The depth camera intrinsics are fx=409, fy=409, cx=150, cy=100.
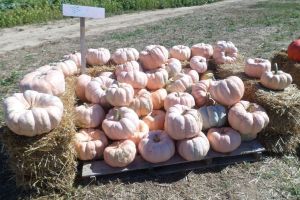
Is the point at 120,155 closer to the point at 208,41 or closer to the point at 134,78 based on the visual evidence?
the point at 134,78

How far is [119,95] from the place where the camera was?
5.00 m

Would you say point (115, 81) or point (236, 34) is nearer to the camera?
point (115, 81)

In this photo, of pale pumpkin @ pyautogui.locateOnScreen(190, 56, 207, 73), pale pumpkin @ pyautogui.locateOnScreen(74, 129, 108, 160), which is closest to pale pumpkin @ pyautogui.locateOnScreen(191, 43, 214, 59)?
pale pumpkin @ pyautogui.locateOnScreen(190, 56, 207, 73)

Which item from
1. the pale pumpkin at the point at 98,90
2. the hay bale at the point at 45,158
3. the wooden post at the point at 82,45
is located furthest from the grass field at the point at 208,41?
the wooden post at the point at 82,45

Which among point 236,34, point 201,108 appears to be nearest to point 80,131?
point 201,108

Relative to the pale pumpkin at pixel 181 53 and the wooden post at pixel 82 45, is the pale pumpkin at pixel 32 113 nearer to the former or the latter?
the wooden post at pixel 82 45

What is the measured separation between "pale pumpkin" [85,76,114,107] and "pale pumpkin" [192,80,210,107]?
1.13 meters

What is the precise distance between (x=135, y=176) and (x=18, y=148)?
1366 mm

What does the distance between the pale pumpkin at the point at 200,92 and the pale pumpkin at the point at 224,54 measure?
0.97 meters

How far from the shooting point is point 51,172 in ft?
14.1

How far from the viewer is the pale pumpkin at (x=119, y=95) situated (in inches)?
197

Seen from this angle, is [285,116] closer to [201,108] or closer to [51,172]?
[201,108]

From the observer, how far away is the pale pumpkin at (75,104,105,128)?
16.4ft

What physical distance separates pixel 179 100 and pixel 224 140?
0.79 m
